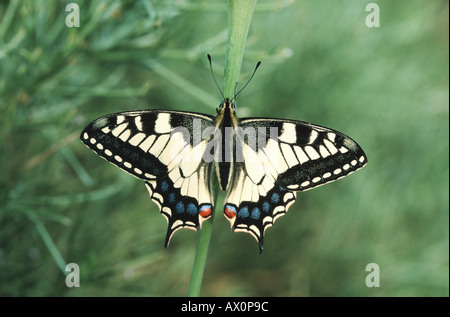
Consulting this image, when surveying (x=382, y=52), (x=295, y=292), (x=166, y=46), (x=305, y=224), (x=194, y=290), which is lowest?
(x=194, y=290)

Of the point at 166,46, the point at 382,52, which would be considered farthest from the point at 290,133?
the point at 382,52

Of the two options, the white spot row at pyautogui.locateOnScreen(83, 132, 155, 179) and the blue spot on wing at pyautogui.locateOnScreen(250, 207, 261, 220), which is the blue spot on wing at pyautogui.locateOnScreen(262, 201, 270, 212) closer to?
the blue spot on wing at pyautogui.locateOnScreen(250, 207, 261, 220)

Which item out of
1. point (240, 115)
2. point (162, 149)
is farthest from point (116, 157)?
point (240, 115)

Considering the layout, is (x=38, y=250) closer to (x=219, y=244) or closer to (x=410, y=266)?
(x=219, y=244)

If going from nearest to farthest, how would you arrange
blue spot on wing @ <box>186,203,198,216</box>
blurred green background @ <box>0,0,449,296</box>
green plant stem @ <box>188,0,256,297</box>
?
1. green plant stem @ <box>188,0,256,297</box>
2. blue spot on wing @ <box>186,203,198,216</box>
3. blurred green background @ <box>0,0,449,296</box>

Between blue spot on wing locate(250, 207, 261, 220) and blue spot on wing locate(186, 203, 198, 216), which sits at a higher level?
blue spot on wing locate(250, 207, 261, 220)

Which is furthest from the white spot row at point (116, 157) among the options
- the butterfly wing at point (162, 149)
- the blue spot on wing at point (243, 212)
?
the blue spot on wing at point (243, 212)

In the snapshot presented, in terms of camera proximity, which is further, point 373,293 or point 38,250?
point 373,293

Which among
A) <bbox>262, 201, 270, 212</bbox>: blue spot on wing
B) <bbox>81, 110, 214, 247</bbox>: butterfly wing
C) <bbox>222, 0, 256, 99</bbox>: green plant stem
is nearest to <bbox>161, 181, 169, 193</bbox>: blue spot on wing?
<bbox>81, 110, 214, 247</bbox>: butterfly wing
